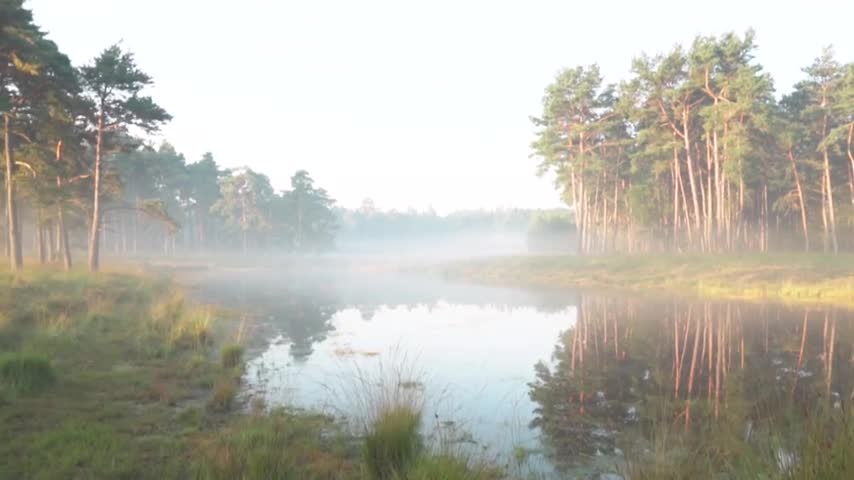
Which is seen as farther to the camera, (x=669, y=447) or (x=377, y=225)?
(x=377, y=225)

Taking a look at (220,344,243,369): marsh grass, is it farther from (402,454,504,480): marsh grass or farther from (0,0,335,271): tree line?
(0,0,335,271): tree line

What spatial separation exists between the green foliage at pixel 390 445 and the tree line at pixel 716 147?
146ft

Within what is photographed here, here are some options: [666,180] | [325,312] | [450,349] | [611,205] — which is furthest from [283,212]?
[450,349]

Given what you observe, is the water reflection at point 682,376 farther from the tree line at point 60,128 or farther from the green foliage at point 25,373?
the tree line at point 60,128

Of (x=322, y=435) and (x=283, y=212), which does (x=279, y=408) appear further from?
(x=283, y=212)

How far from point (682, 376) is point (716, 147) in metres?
39.0

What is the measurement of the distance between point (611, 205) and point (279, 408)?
65.3 meters

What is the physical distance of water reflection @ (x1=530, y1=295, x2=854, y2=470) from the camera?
8516 millimetres

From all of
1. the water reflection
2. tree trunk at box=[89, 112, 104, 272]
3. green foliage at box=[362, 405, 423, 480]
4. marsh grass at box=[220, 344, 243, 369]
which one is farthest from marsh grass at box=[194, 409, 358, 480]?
tree trunk at box=[89, 112, 104, 272]

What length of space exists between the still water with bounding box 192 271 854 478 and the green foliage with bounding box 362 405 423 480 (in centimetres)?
166

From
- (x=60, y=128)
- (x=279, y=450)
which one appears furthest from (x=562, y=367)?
(x=60, y=128)

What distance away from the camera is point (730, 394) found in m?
10.7

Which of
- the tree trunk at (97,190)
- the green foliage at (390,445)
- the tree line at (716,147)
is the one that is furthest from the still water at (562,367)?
the tree line at (716,147)

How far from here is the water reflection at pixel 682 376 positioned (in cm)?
852
